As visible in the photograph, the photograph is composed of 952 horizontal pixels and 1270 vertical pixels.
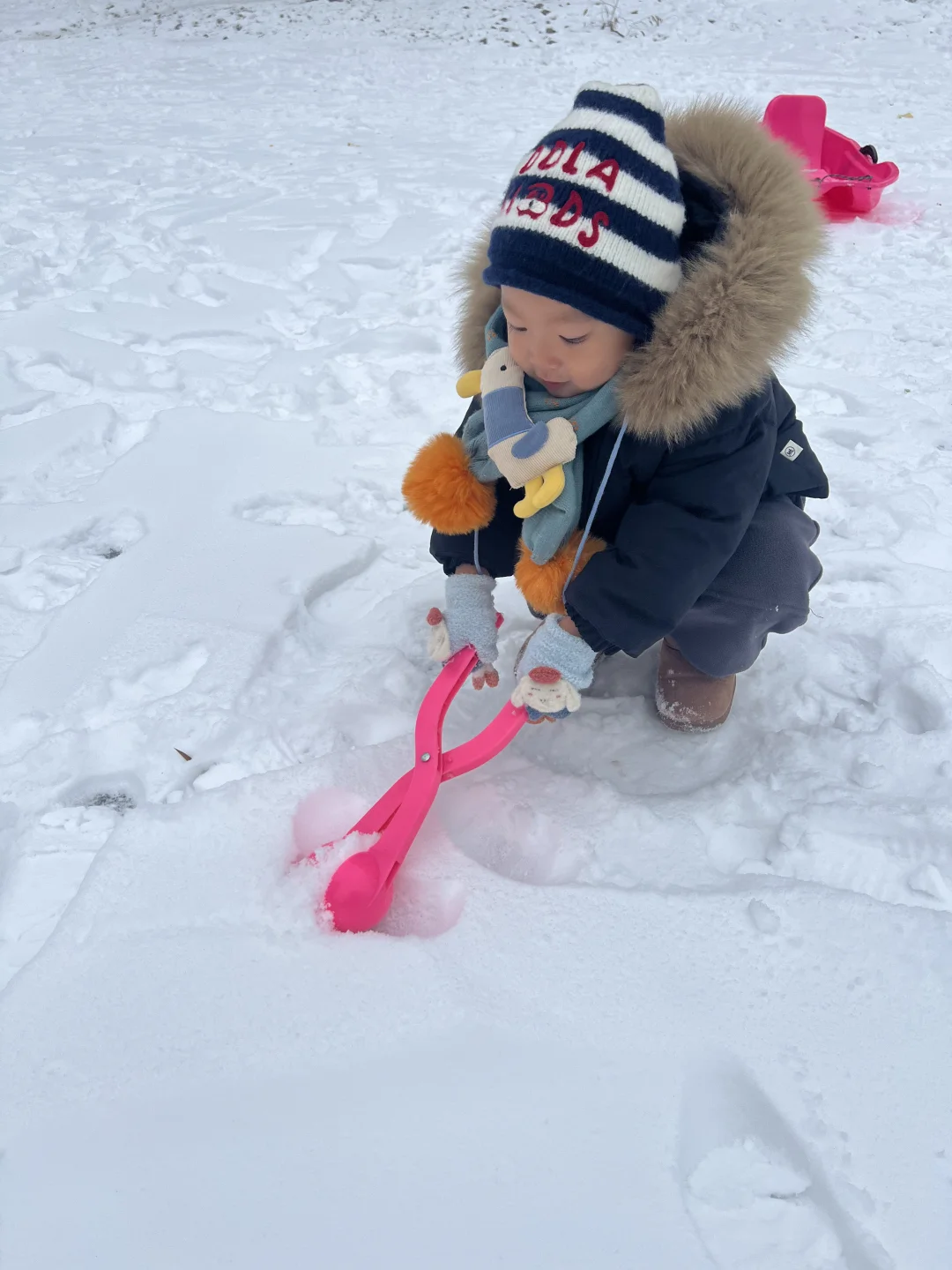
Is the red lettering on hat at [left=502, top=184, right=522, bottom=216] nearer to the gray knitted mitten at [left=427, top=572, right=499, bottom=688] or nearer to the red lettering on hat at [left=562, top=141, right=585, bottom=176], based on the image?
the red lettering on hat at [left=562, top=141, right=585, bottom=176]

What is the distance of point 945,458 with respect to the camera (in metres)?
2.22

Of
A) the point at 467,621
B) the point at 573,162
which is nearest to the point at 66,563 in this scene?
the point at 467,621

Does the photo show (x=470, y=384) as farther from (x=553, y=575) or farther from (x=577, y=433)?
(x=553, y=575)

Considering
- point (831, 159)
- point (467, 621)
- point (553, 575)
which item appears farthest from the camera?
point (831, 159)

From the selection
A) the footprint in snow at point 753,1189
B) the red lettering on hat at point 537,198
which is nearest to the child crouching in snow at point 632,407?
the red lettering on hat at point 537,198

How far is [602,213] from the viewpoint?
1.05 metres

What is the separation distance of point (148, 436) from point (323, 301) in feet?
3.29

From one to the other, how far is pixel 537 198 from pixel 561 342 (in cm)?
17

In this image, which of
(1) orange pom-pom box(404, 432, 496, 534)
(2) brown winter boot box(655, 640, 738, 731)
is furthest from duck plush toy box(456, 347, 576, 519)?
(2) brown winter boot box(655, 640, 738, 731)

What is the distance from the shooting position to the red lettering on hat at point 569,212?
105 centimetres

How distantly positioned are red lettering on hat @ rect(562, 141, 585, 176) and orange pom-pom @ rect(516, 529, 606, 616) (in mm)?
473

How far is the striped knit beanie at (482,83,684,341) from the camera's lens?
3.45 ft

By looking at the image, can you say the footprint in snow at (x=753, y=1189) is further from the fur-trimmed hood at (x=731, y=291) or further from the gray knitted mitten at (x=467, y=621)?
the fur-trimmed hood at (x=731, y=291)

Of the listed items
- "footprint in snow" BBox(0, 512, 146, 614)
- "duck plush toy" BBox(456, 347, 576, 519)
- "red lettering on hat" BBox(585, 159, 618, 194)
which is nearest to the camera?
"red lettering on hat" BBox(585, 159, 618, 194)
